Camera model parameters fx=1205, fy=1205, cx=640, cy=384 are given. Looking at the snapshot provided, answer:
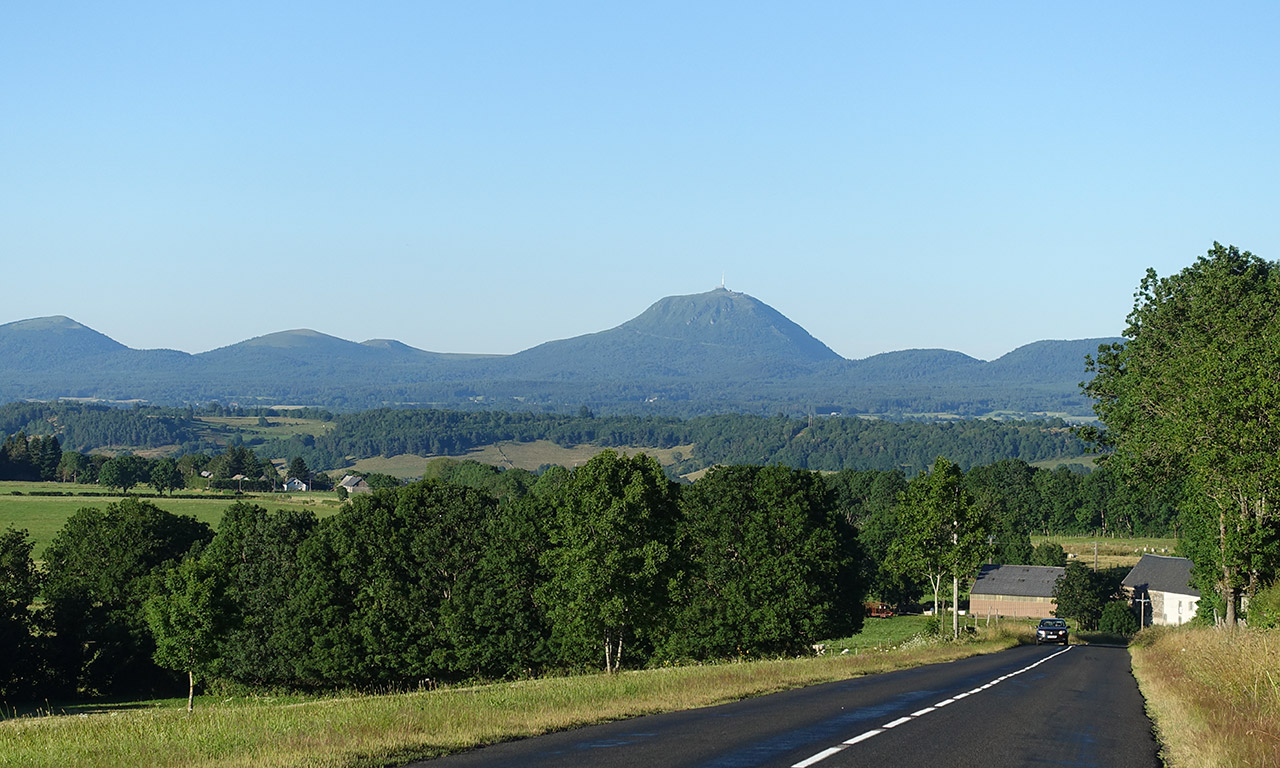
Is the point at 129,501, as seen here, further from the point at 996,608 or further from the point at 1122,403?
the point at 996,608

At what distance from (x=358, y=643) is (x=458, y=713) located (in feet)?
164

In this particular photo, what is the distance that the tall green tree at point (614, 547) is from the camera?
57094 mm

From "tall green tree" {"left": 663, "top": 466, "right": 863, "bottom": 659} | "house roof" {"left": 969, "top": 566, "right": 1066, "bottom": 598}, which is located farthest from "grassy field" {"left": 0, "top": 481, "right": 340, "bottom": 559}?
"house roof" {"left": 969, "top": 566, "right": 1066, "bottom": 598}

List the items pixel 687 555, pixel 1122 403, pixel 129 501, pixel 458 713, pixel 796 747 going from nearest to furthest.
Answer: pixel 796 747 < pixel 458 713 < pixel 1122 403 < pixel 687 555 < pixel 129 501

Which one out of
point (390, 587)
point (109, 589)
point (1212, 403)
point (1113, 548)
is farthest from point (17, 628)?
point (1113, 548)

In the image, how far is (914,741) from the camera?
17.1 meters

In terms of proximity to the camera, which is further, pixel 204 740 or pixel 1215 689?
pixel 1215 689

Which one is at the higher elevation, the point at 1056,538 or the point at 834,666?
the point at 834,666

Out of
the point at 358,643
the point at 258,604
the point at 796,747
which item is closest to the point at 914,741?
the point at 796,747

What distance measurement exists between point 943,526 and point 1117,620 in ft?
216

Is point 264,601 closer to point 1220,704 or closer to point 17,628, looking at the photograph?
point 17,628

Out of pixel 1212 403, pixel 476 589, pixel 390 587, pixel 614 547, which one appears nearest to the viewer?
pixel 1212 403

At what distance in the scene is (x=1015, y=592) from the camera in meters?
143

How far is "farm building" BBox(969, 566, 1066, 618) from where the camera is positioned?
5527 inches
